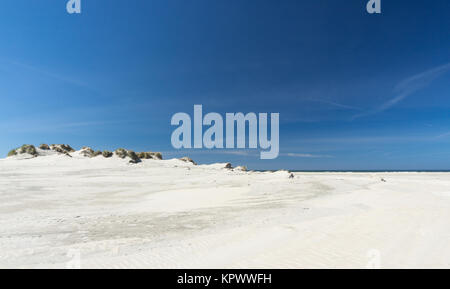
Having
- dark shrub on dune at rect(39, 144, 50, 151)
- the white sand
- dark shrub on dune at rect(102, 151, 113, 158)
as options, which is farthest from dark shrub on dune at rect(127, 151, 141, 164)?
the white sand

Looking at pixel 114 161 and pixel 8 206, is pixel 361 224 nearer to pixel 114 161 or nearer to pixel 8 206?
pixel 8 206

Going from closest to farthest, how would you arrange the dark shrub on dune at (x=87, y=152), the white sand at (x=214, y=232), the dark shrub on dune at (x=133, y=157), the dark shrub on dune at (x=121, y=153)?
the white sand at (x=214, y=232), the dark shrub on dune at (x=133, y=157), the dark shrub on dune at (x=121, y=153), the dark shrub on dune at (x=87, y=152)

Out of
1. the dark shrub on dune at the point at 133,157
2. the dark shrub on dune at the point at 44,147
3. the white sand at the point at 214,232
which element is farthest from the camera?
the dark shrub on dune at the point at 44,147

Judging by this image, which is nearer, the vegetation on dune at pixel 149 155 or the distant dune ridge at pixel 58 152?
the distant dune ridge at pixel 58 152

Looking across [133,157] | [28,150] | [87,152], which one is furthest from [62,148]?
[133,157]

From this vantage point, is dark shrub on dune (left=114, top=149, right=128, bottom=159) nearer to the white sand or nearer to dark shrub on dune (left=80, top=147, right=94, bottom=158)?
dark shrub on dune (left=80, top=147, right=94, bottom=158)

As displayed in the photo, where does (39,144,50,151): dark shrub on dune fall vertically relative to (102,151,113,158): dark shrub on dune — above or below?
above

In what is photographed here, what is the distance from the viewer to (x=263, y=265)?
539 cm

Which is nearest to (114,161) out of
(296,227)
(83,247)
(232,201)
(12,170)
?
(12,170)

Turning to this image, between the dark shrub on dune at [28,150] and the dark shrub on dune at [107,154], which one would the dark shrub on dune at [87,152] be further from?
the dark shrub on dune at [28,150]

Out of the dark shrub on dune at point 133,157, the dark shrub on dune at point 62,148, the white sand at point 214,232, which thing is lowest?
the white sand at point 214,232

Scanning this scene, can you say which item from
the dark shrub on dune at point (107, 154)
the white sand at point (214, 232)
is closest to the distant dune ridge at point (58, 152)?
the dark shrub on dune at point (107, 154)
